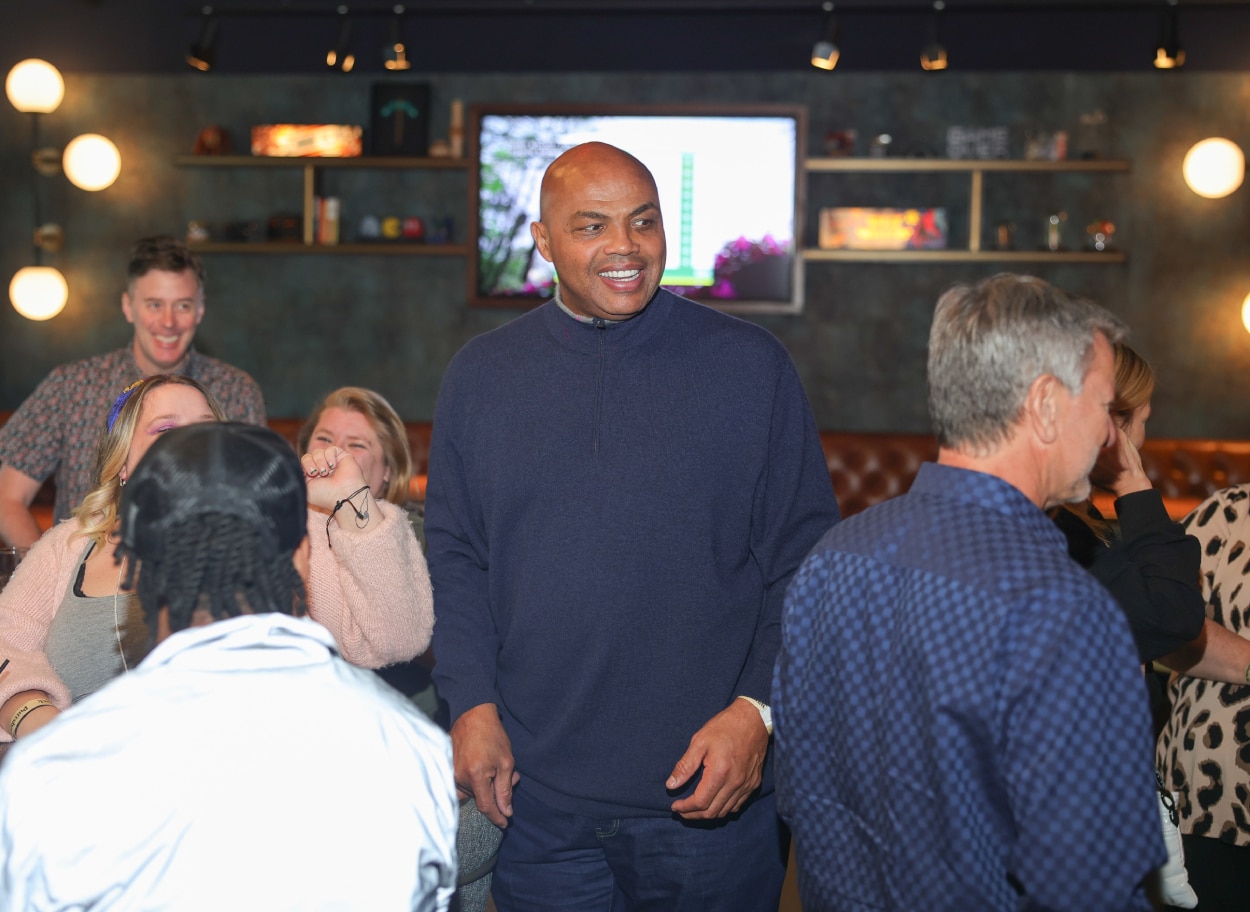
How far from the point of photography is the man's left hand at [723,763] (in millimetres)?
1771

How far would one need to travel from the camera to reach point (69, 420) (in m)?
3.16

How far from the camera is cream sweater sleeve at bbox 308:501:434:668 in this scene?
2.17 m

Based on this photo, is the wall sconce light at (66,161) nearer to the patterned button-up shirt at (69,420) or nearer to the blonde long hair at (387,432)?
the patterned button-up shirt at (69,420)

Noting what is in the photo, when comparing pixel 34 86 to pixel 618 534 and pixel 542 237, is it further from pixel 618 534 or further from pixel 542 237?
pixel 618 534

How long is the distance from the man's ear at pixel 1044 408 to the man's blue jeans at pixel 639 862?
882 mm

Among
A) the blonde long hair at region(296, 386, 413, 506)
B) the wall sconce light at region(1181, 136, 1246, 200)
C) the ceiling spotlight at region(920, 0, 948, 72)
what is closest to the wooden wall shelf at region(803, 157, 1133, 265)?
the wall sconce light at region(1181, 136, 1246, 200)

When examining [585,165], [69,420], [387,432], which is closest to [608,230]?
[585,165]

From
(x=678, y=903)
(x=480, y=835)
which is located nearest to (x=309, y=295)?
(x=480, y=835)

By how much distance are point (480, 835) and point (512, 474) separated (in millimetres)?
746

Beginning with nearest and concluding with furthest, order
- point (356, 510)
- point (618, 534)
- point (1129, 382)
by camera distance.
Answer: point (618, 534), point (1129, 382), point (356, 510)

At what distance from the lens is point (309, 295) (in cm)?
668

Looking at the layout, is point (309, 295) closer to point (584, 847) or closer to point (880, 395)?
point (880, 395)

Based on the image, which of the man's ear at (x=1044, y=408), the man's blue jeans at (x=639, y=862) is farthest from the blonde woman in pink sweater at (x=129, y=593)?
the man's ear at (x=1044, y=408)

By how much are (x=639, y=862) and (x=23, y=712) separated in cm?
105
